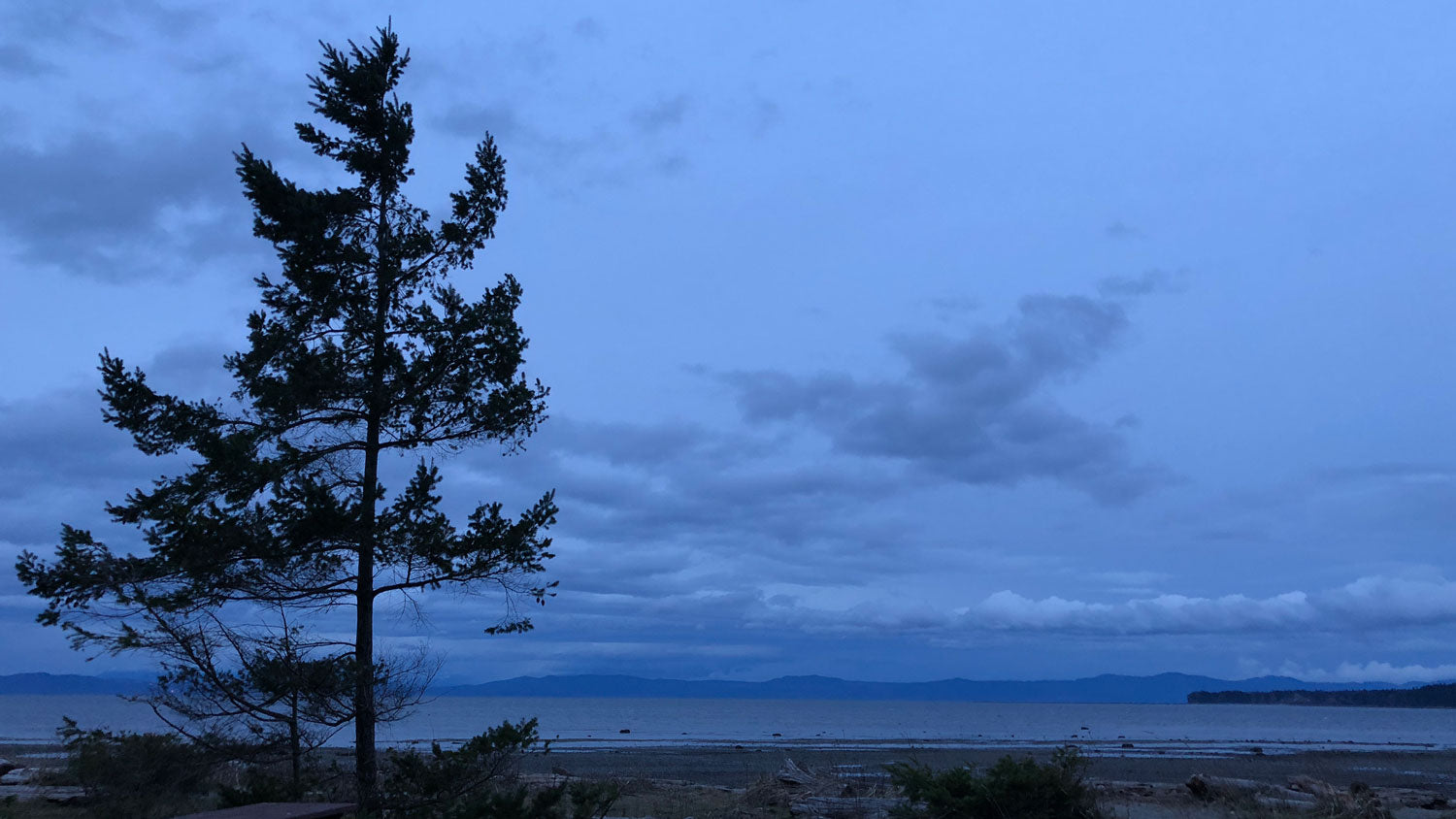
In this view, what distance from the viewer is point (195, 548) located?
44.0 ft

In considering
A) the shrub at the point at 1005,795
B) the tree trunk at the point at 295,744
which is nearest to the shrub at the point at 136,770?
the tree trunk at the point at 295,744

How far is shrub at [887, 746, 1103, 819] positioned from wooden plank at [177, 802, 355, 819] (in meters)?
6.97

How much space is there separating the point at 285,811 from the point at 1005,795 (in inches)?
341

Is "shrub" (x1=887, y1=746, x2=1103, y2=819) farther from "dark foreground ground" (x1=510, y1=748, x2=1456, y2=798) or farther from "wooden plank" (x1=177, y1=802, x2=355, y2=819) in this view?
"dark foreground ground" (x1=510, y1=748, x2=1456, y2=798)

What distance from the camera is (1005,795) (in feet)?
45.7

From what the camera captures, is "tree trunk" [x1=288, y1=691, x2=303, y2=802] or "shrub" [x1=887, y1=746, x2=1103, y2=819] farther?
"shrub" [x1=887, y1=746, x2=1103, y2=819]

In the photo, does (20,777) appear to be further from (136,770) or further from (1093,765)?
(1093,765)

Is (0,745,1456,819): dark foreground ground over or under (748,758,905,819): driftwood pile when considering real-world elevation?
under

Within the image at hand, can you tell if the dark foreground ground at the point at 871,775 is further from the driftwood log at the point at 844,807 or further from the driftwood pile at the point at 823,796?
the driftwood log at the point at 844,807

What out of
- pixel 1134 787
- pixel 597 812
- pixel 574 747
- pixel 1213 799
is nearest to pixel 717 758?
pixel 574 747

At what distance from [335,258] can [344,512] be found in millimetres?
3646

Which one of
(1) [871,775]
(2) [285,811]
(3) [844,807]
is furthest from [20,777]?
(1) [871,775]

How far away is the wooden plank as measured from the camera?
11.2m

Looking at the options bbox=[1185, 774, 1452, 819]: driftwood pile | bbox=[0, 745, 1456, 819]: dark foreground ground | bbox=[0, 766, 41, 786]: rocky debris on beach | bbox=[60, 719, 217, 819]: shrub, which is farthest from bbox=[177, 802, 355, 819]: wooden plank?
bbox=[1185, 774, 1452, 819]: driftwood pile
